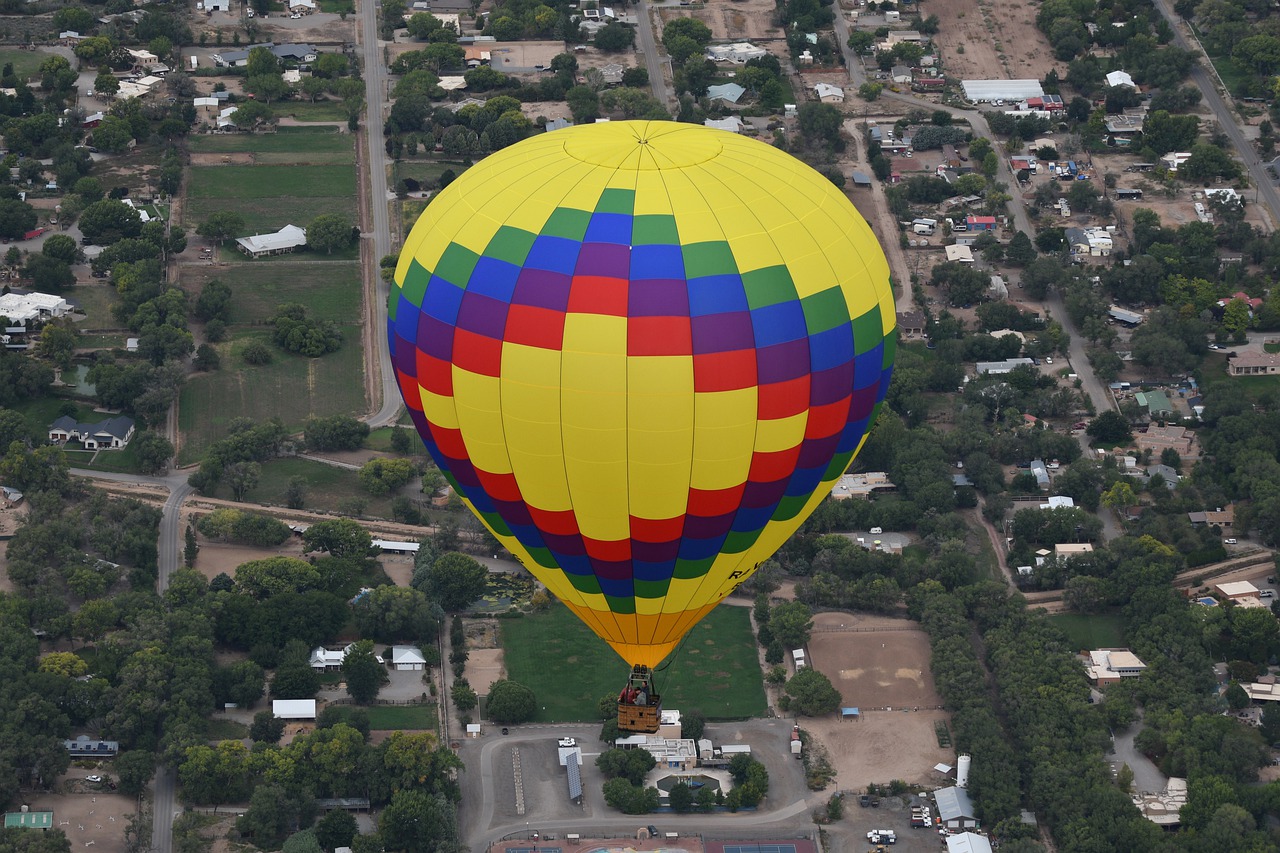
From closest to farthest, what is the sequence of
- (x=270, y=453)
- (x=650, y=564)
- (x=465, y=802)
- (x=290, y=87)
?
(x=650, y=564), (x=465, y=802), (x=270, y=453), (x=290, y=87)

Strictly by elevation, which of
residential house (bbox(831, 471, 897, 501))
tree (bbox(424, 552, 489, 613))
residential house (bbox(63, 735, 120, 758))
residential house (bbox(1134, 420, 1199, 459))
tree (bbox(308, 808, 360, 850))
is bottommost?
tree (bbox(308, 808, 360, 850))

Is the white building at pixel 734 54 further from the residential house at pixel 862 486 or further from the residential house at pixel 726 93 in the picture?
the residential house at pixel 862 486

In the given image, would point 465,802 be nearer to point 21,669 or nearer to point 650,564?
point 21,669

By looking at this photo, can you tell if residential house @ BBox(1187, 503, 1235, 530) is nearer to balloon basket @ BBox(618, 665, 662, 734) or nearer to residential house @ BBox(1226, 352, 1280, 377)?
residential house @ BBox(1226, 352, 1280, 377)

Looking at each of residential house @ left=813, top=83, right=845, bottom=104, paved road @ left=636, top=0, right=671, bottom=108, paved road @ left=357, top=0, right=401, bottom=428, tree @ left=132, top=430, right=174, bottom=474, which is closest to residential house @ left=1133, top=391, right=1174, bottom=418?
residential house @ left=813, top=83, right=845, bottom=104

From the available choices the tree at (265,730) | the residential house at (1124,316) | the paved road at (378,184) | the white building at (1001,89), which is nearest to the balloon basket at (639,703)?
the tree at (265,730)

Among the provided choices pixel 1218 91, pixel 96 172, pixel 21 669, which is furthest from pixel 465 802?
pixel 1218 91
